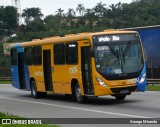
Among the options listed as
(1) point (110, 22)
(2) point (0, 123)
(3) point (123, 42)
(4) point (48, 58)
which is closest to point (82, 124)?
(2) point (0, 123)

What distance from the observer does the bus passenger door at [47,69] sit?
912 inches

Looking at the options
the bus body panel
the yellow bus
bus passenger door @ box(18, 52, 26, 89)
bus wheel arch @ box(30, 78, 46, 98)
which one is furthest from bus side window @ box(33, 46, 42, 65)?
the bus body panel

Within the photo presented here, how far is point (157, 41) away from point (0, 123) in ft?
69.5

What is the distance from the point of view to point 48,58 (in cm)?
2327

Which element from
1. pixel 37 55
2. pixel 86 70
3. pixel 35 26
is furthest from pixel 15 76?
pixel 35 26

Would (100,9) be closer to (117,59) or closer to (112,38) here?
(112,38)

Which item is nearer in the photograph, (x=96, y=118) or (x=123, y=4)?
(x=96, y=118)

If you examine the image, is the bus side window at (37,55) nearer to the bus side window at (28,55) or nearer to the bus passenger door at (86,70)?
the bus side window at (28,55)

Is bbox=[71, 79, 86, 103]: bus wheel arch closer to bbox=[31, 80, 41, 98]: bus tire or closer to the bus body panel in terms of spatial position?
bbox=[31, 80, 41, 98]: bus tire

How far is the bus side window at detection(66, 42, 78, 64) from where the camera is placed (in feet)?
66.4

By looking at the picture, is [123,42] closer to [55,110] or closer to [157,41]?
[55,110]

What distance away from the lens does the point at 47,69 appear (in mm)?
23469

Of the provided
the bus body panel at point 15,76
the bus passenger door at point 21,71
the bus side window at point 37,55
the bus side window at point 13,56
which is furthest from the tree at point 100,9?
the bus side window at point 37,55

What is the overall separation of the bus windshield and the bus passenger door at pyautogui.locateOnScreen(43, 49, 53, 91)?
4716mm
